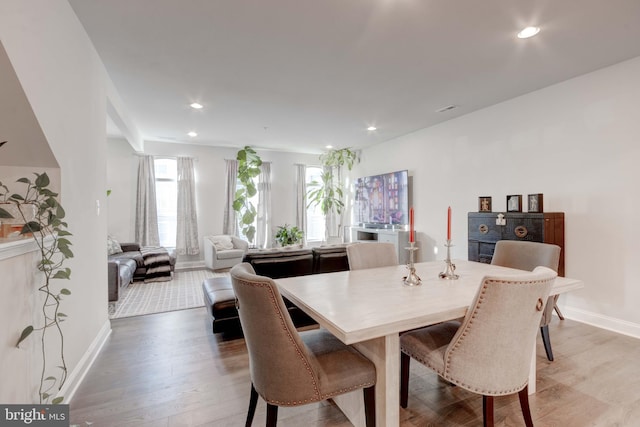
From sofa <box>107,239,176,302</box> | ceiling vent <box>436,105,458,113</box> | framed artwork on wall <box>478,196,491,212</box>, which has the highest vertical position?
ceiling vent <box>436,105,458,113</box>

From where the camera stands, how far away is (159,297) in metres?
4.22

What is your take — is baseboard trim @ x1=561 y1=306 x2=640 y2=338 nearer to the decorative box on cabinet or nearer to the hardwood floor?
the hardwood floor

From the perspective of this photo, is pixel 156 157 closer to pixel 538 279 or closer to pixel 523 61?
pixel 523 61

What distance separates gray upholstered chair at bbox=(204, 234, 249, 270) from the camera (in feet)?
18.9

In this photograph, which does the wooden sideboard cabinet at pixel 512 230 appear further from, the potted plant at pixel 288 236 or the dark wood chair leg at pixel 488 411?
the potted plant at pixel 288 236

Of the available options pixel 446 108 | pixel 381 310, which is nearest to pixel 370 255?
pixel 381 310

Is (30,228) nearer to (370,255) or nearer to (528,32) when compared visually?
(370,255)

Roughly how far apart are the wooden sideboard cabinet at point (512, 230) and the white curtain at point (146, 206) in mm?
5851

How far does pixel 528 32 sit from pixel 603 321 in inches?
116

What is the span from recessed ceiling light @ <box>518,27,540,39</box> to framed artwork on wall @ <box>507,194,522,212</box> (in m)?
1.81

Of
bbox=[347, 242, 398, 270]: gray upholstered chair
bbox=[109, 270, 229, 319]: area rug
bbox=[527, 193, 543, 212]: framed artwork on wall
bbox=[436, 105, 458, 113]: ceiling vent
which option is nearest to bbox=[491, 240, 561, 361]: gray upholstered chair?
bbox=[527, 193, 543, 212]: framed artwork on wall

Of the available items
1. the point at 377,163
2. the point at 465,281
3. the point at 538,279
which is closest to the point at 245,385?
the point at 465,281

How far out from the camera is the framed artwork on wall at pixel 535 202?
3301 mm

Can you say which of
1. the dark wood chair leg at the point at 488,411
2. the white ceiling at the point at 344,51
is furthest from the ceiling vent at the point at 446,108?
the dark wood chair leg at the point at 488,411
